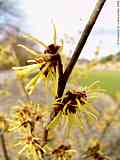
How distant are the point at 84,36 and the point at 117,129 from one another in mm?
5987

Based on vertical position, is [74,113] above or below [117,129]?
above

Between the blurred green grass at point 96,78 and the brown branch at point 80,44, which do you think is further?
the blurred green grass at point 96,78

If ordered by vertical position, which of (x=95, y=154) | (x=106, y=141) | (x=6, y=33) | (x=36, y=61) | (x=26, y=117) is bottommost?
(x=106, y=141)

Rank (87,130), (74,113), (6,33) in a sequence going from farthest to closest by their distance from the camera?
(87,130), (6,33), (74,113)

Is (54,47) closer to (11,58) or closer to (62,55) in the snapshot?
(62,55)

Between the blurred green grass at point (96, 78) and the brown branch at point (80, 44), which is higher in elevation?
the brown branch at point (80, 44)

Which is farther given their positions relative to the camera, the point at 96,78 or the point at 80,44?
the point at 96,78

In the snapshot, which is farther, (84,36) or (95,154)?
(95,154)

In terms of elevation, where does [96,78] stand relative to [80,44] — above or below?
below

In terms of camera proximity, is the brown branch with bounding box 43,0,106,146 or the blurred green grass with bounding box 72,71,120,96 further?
the blurred green grass with bounding box 72,71,120,96

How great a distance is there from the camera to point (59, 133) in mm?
5562

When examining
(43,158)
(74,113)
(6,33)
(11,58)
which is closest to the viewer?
(74,113)

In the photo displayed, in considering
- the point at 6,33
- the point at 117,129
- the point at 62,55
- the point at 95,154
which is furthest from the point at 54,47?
the point at 117,129

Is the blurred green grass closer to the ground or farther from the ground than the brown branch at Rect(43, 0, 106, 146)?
closer to the ground
